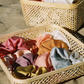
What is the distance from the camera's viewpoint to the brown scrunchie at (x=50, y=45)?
1.30 meters

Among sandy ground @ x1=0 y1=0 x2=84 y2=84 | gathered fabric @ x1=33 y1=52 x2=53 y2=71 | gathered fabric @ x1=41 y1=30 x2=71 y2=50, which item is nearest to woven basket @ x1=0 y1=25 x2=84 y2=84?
gathered fabric @ x1=41 y1=30 x2=71 y2=50

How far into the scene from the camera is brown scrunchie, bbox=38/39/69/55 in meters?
1.30

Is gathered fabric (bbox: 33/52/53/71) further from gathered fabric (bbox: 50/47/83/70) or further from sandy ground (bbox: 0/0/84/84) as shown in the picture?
sandy ground (bbox: 0/0/84/84)

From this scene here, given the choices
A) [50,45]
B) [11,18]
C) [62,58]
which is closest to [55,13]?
[50,45]

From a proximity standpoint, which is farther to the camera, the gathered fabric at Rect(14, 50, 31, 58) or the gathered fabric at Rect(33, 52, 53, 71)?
the gathered fabric at Rect(14, 50, 31, 58)

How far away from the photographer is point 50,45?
1322mm

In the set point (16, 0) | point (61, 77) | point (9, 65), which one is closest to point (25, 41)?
point (9, 65)

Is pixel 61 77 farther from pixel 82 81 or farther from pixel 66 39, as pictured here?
pixel 66 39

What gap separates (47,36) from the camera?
1.41 meters

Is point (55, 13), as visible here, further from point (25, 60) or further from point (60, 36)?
point (25, 60)

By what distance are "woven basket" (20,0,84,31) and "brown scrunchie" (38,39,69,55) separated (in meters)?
0.28

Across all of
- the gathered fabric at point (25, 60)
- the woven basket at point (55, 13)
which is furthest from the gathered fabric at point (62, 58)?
the woven basket at point (55, 13)

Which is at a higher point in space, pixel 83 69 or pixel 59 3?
pixel 59 3

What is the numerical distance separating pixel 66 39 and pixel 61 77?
1.47 feet
